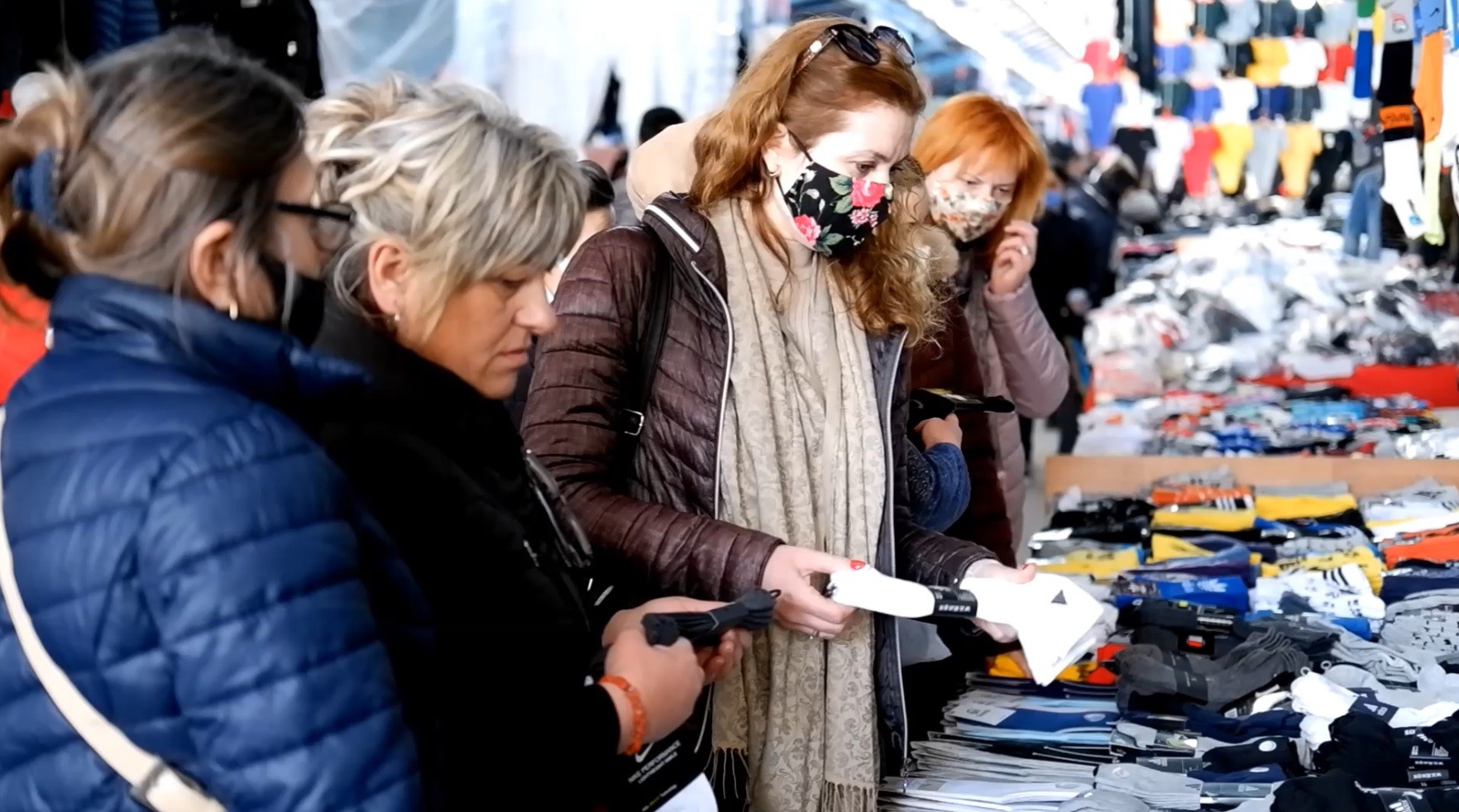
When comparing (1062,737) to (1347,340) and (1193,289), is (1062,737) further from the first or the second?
(1193,289)

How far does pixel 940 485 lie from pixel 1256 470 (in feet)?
9.12

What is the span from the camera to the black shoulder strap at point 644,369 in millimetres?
1941

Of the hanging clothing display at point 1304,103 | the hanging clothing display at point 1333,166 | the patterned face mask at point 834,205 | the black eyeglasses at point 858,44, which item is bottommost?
the hanging clothing display at point 1333,166

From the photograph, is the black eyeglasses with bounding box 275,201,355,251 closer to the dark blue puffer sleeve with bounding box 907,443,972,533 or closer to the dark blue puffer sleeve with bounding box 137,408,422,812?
the dark blue puffer sleeve with bounding box 137,408,422,812

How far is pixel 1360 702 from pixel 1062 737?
0.57 meters

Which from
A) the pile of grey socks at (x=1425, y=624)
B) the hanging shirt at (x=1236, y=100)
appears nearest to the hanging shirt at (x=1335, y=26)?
the hanging shirt at (x=1236, y=100)

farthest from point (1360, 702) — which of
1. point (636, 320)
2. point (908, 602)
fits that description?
point (636, 320)

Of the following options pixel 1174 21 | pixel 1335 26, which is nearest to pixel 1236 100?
pixel 1335 26

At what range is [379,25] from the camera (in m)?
5.40

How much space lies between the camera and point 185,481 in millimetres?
1062

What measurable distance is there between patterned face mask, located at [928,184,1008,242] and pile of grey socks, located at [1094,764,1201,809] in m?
1.17

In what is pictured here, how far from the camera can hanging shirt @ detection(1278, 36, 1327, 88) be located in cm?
1250

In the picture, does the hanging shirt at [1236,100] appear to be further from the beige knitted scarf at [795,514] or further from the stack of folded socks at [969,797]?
the beige knitted scarf at [795,514]

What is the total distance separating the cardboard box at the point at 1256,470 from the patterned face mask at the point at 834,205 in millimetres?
2956
